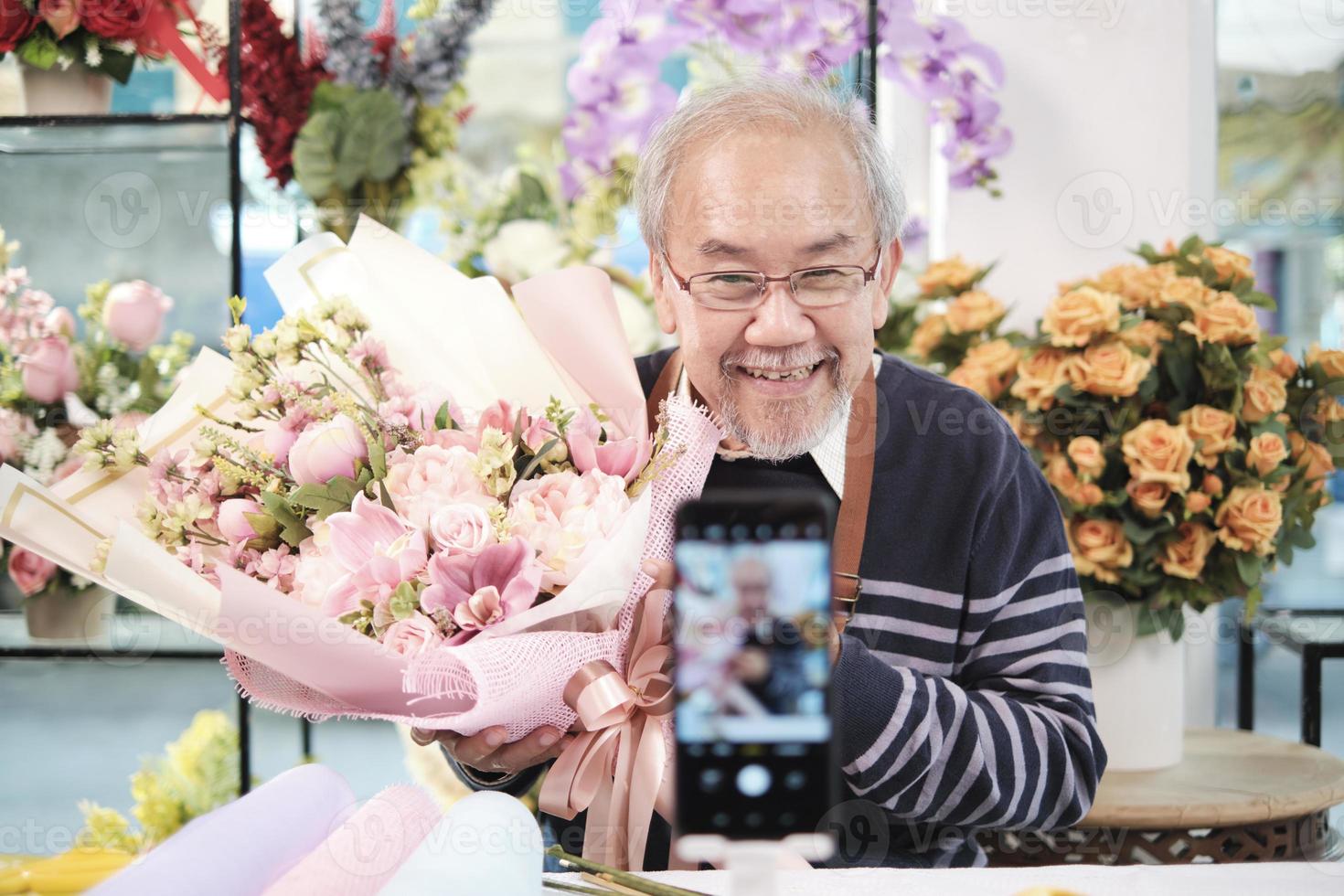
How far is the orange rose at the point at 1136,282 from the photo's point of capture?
1817 mm

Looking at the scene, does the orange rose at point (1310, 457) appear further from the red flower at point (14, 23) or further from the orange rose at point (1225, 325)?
the red flower at point (14, 23)

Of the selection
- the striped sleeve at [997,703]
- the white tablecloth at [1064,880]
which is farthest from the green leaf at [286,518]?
the striped sleeve at [997,703]

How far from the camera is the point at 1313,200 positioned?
2670 millimetres

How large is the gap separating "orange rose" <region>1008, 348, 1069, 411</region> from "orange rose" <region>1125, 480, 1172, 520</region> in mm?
175

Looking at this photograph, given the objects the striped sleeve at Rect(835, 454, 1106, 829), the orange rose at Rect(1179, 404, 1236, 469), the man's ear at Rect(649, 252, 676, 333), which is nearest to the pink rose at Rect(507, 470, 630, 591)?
the striped sleeve at Rect(835, 454, 1106, 829)

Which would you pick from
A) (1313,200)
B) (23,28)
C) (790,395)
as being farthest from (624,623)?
(1313,200)

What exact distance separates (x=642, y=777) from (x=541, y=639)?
0.61 feet

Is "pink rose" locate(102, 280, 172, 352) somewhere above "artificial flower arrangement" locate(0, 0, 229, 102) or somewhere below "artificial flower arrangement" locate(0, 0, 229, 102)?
below

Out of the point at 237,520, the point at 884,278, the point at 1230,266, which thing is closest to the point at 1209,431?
the point at 1230,266

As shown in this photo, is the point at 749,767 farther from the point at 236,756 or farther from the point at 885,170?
the point at 236,756

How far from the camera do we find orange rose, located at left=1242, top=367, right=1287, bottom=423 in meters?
1.73

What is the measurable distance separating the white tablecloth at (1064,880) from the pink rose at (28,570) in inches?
57.7

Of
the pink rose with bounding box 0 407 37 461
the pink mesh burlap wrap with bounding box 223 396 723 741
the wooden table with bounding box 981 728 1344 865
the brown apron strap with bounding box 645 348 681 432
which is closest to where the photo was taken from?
the pink mesh burlap wrap with bounding box 223 396 723 741

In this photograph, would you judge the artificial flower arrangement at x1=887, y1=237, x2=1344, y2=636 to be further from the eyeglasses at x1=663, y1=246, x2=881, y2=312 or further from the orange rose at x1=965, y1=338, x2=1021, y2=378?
the eyeglasses at x1=663, y1=246, x2=881, y2=312
